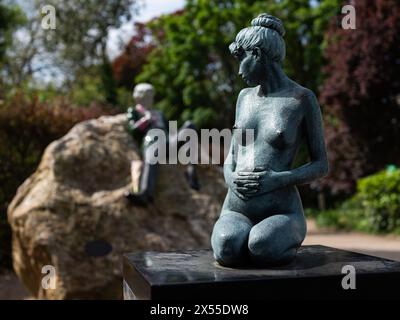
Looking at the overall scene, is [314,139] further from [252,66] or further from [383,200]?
[383,200]

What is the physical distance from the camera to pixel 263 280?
2.82 m

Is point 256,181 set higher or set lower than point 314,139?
lower

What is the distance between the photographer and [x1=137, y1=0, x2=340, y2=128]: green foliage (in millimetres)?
20016

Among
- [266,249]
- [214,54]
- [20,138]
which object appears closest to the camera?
[266,249]

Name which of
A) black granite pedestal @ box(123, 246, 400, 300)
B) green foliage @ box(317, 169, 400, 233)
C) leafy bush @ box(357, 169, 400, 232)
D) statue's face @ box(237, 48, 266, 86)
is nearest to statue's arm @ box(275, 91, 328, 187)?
statue's face @ box(237, 48, 266, 86)

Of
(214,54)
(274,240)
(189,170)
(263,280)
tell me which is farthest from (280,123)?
(214,54)

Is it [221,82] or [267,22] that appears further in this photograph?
[221,82]

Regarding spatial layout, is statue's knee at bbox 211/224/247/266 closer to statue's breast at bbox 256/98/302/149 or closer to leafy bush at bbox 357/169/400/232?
statue's breast at bbox 256/98/302/149

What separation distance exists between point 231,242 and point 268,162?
598 millimetres

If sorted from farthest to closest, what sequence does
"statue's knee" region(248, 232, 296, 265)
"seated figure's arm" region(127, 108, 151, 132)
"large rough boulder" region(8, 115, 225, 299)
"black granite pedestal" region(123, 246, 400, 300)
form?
1. "seated figure's arm" region(127, 108, 151, 132)
2. "large rough boulder" region(8, 115, 225, 299)
3. "statue's knee" region(248, 232, 296, 265)
4. "black granite pedestal" region(123, 246, 400, 300)

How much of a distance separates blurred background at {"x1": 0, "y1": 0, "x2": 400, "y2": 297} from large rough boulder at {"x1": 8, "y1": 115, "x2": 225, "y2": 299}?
2.16 metres

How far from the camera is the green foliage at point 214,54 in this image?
20.0 metres

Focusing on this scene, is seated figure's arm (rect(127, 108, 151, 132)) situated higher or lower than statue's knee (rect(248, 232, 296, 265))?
higher
